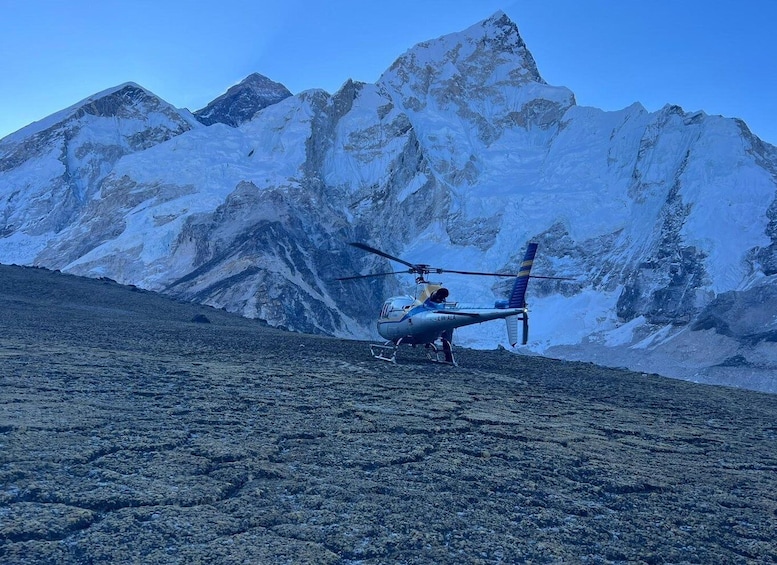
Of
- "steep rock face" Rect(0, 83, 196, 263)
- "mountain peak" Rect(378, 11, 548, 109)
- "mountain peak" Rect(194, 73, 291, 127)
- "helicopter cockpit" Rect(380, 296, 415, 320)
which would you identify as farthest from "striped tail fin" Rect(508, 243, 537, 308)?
"mountain peak" Rect(194, 73, 291, 127)

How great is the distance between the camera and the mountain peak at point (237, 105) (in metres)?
180

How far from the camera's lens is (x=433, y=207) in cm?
12862

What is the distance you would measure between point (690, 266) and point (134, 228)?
283 ft

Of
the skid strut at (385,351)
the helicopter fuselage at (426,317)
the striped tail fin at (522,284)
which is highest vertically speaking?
the striped tail fin at (522,284)

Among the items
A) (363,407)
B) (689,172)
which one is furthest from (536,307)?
(363,407)

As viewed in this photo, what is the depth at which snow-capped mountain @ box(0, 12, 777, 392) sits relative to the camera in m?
94.1

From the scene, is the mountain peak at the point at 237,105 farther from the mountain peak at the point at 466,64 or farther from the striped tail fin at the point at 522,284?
the striped tail fin at the point at 522,284

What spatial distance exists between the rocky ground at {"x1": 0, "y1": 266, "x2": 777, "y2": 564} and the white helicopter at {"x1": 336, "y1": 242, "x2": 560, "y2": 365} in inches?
163

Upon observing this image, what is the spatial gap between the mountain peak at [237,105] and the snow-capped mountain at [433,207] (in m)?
37.2

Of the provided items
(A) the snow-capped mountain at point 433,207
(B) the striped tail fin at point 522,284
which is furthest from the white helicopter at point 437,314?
(A) the snow-capped mountain at point 433,207

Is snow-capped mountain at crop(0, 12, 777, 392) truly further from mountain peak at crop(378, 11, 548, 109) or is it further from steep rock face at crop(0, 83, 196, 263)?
mountain peak at crop(378, 11, 548, 109)

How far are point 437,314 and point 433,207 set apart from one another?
370 ft

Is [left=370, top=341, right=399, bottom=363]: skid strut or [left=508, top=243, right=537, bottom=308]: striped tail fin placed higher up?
[left=508, top=243, right=537, bottom=308]: striped tail fin

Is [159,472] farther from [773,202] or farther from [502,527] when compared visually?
[773,202]
